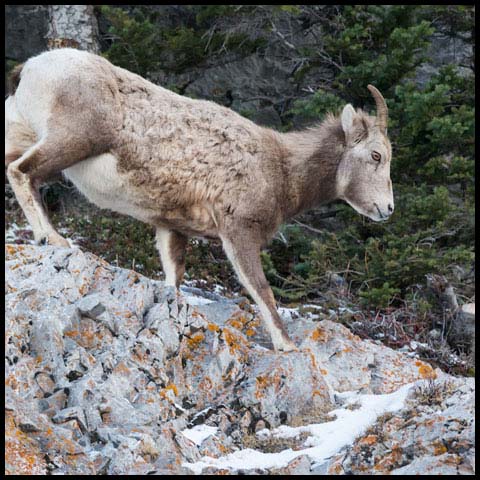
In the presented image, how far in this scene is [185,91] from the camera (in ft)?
35.8

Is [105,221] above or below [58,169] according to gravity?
below

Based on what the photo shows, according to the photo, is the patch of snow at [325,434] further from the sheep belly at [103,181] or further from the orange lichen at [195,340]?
the sheep belly at [103,181]

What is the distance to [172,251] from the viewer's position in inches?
294

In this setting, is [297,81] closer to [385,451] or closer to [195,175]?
[195,175]

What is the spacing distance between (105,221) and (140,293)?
3919mm

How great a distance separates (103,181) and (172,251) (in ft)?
3.47

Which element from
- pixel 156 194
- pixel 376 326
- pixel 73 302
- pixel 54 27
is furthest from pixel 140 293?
pixel 54 27

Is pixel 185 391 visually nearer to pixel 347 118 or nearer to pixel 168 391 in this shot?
pixel 168 391

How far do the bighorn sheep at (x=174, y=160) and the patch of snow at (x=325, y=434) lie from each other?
3.32 feet

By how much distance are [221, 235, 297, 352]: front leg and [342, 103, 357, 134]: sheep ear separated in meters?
1.49

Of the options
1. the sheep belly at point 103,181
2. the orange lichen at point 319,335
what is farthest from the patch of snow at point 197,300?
the orange lichen at point 319,335

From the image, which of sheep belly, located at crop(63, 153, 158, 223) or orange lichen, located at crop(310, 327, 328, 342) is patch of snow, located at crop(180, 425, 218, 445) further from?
sheep belly, located at crop(63, 153, 158, 223)

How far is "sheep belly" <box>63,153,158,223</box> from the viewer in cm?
679

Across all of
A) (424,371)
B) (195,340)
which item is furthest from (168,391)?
(424,371)
